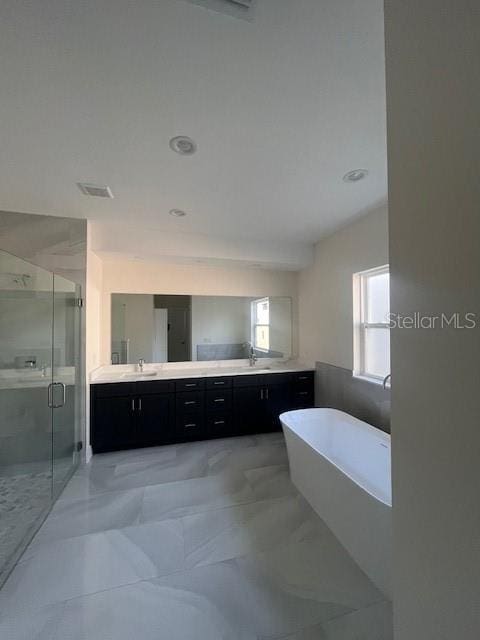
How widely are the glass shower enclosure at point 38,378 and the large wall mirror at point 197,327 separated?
812 millimetres

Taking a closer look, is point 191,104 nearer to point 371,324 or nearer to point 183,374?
point 371,324

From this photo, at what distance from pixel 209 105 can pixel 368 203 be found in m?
1.75

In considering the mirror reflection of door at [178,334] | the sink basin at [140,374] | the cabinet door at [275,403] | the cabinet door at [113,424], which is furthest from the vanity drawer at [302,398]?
the cabinet door at [113,424]

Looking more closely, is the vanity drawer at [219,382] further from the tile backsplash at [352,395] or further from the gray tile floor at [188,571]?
the tile backsplash at [352,395]

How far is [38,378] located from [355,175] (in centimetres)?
337

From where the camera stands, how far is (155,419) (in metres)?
3.17

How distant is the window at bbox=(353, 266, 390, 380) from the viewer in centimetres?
277

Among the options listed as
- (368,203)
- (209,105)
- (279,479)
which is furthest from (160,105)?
(279,479)

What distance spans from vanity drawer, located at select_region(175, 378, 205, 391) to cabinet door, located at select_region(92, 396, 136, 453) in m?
0.54

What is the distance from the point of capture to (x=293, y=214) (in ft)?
8.88

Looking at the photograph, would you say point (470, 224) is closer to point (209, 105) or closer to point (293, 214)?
point (209, 105)

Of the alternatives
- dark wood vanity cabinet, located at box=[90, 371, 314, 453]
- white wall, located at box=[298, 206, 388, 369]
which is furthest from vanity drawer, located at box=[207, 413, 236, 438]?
white wall, located at box=[298, 206, 388, 369]

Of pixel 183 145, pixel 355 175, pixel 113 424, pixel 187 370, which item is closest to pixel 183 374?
pixel 187 370

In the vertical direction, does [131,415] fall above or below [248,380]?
below
